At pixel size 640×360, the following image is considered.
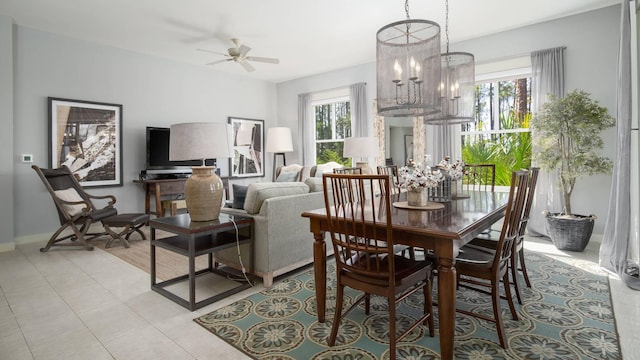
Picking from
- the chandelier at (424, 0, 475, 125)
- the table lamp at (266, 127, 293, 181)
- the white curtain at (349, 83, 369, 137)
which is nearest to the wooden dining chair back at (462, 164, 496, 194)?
the chandelier at (424, 0, 475, 125)

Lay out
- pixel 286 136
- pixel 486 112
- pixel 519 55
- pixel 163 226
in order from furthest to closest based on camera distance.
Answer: pixel 286 136 < pixel 486 112 < pixel 519 55 < pixel 163 226

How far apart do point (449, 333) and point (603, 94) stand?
3.97 m

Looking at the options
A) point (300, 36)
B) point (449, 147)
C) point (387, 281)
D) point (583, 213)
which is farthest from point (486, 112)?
point (387, 281)

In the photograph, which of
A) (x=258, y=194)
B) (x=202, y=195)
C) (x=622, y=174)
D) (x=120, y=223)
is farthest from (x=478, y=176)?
(x=120, y=223)

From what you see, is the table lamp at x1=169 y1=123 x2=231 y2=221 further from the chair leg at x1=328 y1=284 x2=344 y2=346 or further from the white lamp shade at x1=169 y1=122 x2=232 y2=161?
the chair leg at x1=328 y1=284 x2=344 y2=346

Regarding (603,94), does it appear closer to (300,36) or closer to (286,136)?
(300,36)

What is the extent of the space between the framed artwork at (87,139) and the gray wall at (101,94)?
0.10m

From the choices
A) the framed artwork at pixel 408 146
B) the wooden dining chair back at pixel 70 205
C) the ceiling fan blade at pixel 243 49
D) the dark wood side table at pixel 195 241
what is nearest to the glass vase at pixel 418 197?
the dark wood side table at pixel 195 241

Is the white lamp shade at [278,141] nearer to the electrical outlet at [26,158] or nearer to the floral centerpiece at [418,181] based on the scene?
the electrical outlet at [26,158]

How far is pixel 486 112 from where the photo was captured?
5.00 meters

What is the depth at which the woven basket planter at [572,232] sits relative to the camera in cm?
364

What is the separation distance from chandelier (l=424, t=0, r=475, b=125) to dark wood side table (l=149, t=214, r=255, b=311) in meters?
1.88

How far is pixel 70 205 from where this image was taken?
4102 millimetres

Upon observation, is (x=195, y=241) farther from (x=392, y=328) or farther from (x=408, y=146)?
(x=408, y=146)
